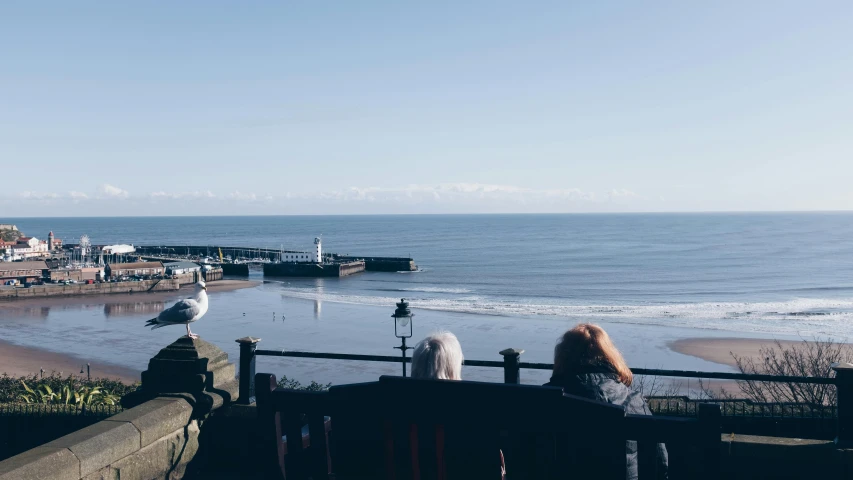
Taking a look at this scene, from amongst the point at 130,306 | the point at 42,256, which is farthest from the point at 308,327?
the point at 42,256

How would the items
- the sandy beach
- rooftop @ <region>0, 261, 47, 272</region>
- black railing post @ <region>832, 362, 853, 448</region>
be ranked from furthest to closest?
1. rooftop @ <region>0, 261, 47, 272</region>
2. the sandy beach
3. black railing post @ <region>832, 362, 853, 448</region>

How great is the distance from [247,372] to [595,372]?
12.1 feet

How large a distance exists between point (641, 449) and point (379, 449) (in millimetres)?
974

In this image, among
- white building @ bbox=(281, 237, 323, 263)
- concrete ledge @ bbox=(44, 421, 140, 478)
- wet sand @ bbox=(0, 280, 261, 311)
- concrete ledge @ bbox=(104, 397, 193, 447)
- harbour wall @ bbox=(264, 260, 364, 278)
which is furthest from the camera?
white building @ bbox=(281, 237, 323, 263)

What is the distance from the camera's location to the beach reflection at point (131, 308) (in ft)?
140

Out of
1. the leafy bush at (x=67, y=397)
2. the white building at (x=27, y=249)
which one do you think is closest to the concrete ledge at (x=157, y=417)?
the leafy bush at (x=67, y=397)

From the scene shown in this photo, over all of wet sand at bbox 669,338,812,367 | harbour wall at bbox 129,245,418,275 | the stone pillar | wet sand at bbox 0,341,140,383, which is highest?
the stone pillar

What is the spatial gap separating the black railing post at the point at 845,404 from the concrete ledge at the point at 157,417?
4838 mm

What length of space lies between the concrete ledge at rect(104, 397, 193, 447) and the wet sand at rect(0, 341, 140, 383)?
18.3 metres

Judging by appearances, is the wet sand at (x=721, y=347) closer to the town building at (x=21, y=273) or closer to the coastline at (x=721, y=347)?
the coastline at (x=721, y=347)

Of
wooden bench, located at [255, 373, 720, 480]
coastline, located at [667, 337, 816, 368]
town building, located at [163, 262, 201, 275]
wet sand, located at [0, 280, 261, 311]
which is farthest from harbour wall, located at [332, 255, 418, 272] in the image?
wooden bench, located at [255, 373, 720, 480]

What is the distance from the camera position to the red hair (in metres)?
3.07

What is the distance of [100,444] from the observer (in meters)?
4.59

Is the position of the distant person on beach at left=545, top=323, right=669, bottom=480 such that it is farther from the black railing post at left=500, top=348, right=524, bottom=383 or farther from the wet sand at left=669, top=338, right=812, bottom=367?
the wet sand at left=669, top=338, right=812, bottom=367
